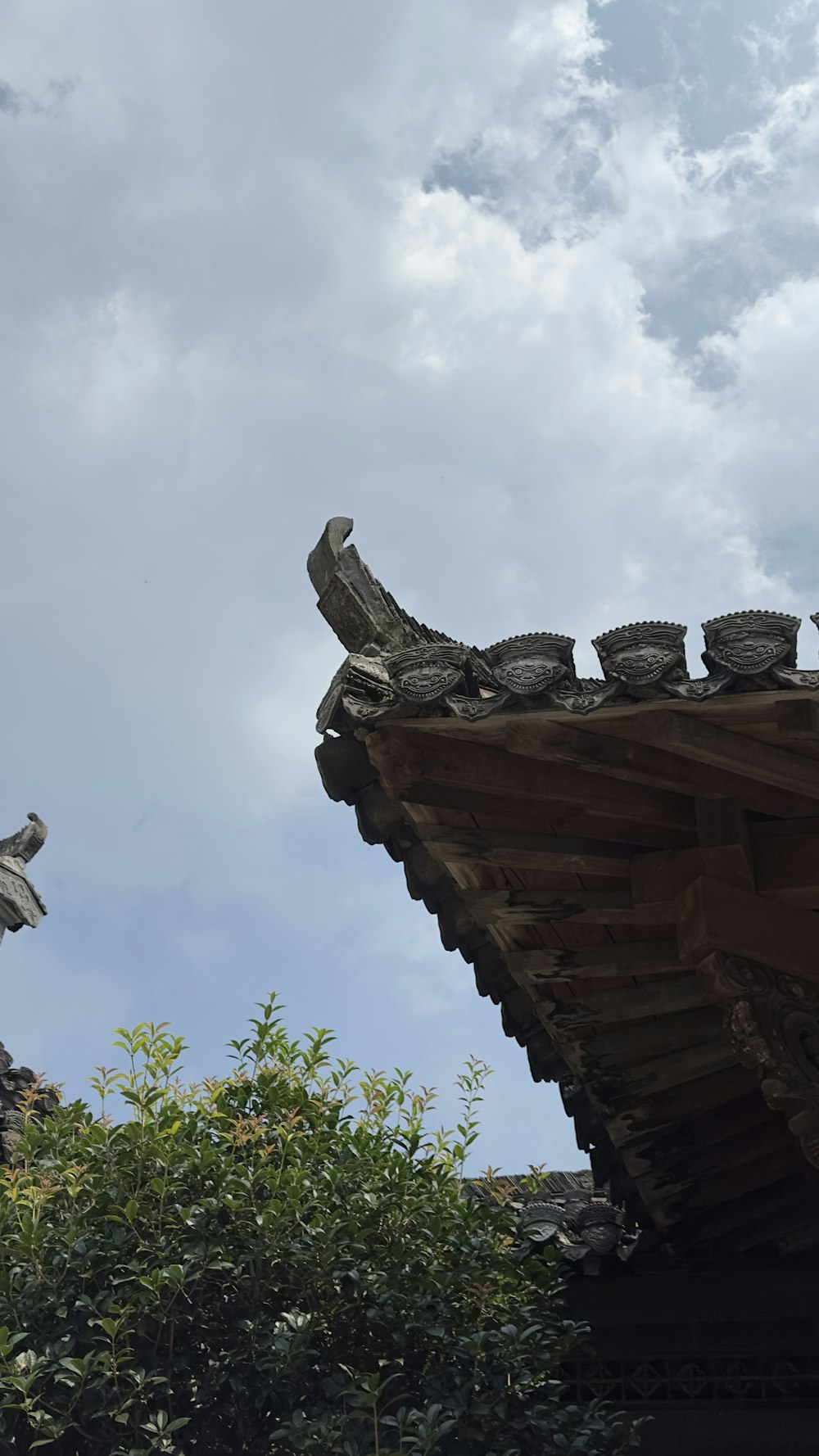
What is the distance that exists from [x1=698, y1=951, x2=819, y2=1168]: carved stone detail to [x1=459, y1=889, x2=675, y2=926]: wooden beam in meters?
0.38

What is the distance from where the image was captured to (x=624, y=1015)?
594 cm

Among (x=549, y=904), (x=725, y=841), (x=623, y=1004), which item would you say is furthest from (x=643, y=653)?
(x=623, y=1004)

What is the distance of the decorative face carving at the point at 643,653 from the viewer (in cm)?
425

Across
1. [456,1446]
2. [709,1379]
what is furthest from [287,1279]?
[709,1379]

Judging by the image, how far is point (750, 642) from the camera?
4215 mm

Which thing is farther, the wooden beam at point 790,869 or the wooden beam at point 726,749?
the wooden beam at point 790,869

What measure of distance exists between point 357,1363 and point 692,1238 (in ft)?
7.17

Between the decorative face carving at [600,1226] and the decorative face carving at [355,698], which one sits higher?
the decorative face carving at [355,698]

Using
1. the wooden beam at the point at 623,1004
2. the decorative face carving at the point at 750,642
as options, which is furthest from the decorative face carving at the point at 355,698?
the wooden beam at the point at 623,1004

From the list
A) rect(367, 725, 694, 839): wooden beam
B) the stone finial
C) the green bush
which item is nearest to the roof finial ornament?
the stone finial

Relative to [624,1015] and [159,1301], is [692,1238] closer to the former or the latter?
[624,1015]

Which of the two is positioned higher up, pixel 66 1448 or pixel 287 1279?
pixel 287 1279

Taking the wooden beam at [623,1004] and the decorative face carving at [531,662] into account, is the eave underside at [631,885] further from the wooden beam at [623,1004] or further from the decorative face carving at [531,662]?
the decorative face carving at [531,662]

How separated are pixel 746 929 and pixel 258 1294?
2166 millimetres
